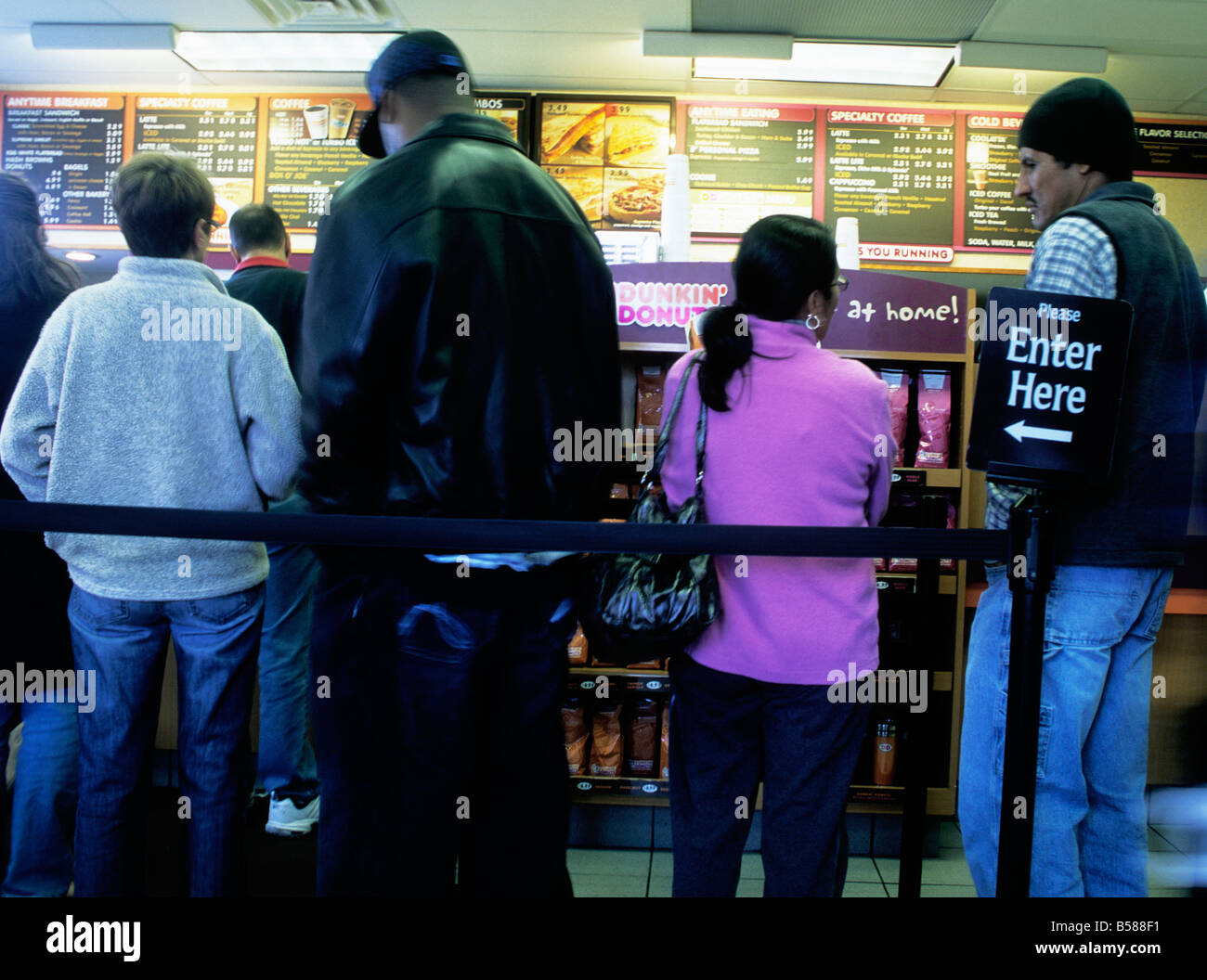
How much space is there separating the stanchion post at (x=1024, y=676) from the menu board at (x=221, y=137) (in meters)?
4.05

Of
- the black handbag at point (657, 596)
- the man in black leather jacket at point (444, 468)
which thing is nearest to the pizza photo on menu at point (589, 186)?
the man in black leather jacket at point (444, 468)

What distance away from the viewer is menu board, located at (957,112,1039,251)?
4.18 metres

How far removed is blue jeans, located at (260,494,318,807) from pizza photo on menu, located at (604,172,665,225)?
7.22 ft

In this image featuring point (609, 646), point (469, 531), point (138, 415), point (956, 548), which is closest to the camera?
point (469, 531)

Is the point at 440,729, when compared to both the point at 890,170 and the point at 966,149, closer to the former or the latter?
the point at 890,170

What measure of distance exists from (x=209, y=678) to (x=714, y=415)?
1082 mm

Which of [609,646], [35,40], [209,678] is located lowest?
[209,678]

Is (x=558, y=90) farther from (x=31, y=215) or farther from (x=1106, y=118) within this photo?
(x=1106, y=118)

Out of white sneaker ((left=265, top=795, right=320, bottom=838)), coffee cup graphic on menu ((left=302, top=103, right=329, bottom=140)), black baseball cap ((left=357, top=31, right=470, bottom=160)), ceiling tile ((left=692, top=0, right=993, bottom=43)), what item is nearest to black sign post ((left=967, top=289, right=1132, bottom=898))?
black baseball cap ((left=357, top=31, right=470, bottom=160))

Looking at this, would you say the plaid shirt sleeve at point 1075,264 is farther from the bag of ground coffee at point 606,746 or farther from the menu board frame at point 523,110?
the menu board frame at point 523,110

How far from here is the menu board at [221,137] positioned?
4336 millimetres

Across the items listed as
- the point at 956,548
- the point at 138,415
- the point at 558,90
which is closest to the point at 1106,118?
the point at 956,548

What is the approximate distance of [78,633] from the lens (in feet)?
5.53

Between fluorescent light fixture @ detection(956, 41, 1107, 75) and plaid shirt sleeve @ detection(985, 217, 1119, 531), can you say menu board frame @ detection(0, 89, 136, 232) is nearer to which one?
fluorescent light fixture @ detection(956, 41, 1107, 75)
